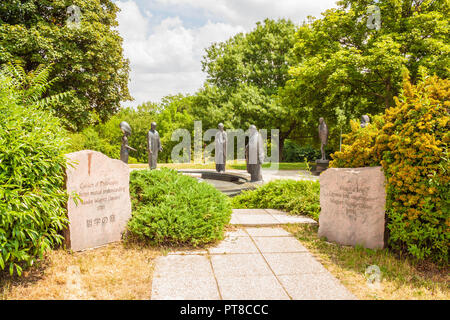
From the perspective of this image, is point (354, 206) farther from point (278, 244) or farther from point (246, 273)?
point (246, 273)

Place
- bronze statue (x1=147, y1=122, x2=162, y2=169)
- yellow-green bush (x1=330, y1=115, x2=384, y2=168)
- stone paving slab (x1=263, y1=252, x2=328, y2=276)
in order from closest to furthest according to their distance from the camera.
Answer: stone paving slab (x1=263, y1=252, x2=328, y2=276)
yellow-green bush (x1=330, y1=115, x2=384, y2=168)
bronze statue (x1=147, y1=122, x2=162, y2=169)

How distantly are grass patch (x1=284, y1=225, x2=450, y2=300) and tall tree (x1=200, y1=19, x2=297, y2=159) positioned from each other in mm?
19037

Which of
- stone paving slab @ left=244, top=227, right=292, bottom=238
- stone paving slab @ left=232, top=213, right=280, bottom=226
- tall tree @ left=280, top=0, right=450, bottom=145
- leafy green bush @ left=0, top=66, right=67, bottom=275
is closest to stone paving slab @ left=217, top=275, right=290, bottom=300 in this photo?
stone paving slab @ left=244, top=227, right=292, bottom=238

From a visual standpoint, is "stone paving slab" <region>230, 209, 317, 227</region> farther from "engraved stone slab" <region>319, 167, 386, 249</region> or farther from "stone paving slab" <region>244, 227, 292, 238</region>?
"engraved stone slab" <region>319, 167, 386, 249</region>

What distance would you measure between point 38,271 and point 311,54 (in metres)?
19.2

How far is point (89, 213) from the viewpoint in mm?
4355

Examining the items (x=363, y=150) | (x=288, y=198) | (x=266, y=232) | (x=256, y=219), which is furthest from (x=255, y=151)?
(x=363, y=150)

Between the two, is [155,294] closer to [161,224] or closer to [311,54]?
[161,224]

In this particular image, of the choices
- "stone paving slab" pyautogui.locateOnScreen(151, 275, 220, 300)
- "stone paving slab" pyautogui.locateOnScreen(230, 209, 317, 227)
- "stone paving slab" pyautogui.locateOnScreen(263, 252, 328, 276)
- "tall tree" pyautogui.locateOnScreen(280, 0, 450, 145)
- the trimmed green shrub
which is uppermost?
"tall tree" pyautogui.locateOnScreen(280, 0, 450, 145)

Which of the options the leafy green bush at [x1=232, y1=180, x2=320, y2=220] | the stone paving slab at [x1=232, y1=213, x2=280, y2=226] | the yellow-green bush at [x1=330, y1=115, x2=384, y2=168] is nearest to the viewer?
the yellow-green bush at [x1=330, y1=115, x2=384, y2=168]

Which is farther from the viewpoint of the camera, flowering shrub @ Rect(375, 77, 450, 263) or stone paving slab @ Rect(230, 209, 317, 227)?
stone paving slab @ Rect(230, 209, 317, 227)

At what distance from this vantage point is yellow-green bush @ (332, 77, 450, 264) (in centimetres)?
358

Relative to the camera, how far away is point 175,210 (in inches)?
178

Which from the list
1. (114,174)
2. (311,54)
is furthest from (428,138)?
(311,54)
